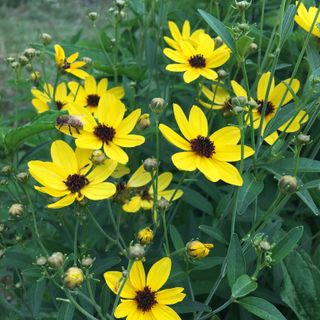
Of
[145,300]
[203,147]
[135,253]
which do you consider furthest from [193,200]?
[135,253]

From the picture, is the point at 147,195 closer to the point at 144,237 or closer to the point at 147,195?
the point at 147,195

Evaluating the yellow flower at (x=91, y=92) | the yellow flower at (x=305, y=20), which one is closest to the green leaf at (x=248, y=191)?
the yellow flower at (x=305, y=20)

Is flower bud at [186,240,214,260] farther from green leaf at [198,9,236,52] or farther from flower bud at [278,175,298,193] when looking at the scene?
green leaf at [198,9,236,52]

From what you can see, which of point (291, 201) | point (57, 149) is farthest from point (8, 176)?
point (291, 201)

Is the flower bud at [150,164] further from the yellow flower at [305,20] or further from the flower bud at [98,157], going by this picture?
the yellow flower at [305,20]

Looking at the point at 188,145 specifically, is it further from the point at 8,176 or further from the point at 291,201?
the point at 291,201

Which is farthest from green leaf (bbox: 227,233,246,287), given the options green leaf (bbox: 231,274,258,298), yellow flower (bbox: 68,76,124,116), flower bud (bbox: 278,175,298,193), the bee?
yellow flower (bbox: 68,76,124,116)
